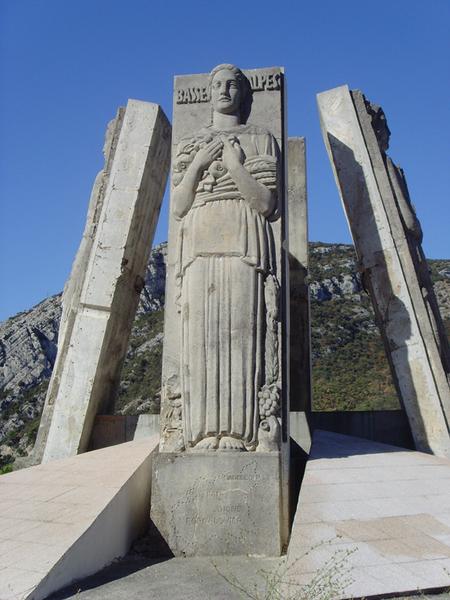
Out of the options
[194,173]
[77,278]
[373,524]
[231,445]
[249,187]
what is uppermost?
[77,278]

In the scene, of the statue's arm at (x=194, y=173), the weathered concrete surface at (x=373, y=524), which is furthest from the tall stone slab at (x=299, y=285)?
the statue's arm at (x=194, y=173)

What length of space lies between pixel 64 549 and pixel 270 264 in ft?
9.39

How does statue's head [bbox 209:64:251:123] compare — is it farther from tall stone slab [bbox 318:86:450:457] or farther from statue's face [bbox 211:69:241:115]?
tall stone slab [bbox 318:86:450:457]

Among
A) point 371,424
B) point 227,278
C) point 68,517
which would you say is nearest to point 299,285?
point 371,424

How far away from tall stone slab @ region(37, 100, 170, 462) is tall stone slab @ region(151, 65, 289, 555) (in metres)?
1.95

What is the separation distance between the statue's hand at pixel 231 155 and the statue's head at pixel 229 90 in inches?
17.3

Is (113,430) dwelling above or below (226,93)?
below

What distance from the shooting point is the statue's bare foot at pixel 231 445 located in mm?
5332

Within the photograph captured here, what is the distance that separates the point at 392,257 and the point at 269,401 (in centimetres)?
320

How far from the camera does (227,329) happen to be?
5.52 metres

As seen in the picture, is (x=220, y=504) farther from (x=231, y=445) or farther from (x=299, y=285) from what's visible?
(x=299, y=285)

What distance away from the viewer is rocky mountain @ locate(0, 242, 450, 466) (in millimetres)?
20966

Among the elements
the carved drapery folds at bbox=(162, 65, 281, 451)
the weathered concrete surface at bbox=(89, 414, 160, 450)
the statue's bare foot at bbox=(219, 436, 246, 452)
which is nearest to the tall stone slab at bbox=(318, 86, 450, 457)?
the carved drapery folds at bbox=(162, 65, 281, 451)

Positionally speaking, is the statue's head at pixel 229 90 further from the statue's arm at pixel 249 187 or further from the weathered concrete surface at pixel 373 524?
the weathered concrete surface at pixel 373 524
